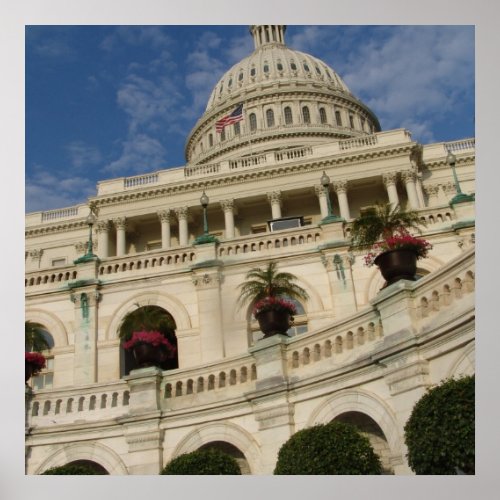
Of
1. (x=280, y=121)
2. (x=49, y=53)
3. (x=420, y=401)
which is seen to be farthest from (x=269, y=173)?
(x=420, y=401)

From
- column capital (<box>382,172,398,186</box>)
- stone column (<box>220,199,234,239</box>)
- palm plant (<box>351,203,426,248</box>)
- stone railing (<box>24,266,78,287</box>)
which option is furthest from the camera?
stone column (<box>220,199,234,239</box>)

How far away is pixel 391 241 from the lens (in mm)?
13094

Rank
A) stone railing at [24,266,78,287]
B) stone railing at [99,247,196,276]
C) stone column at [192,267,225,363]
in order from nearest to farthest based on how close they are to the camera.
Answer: stone column at [192,267,225,363]
stone railing at [99,247,196,276]
stone railing at [24,266,78,287]

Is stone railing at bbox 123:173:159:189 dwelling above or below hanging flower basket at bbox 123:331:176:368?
above

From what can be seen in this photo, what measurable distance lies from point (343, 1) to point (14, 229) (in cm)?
707

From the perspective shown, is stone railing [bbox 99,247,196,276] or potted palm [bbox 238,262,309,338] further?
stone railing [bbox 99,247,196,276]

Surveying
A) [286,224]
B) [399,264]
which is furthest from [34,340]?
[399,264]

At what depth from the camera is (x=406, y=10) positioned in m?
12.7

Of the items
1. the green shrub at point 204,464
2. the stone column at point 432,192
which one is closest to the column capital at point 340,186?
the stone column at point 432,192

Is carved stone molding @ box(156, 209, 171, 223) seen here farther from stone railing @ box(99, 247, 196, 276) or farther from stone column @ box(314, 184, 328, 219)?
stone railing @ box(99, 247, 196, 276)

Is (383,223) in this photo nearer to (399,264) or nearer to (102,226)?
(399,264)

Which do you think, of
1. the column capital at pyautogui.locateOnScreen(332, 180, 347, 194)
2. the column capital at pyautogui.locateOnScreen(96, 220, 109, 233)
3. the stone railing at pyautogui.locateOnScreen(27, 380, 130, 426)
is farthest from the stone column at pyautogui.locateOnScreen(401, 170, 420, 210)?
the stone railing at pyautogui.locateOnScreen(27, 380, 130, 426)

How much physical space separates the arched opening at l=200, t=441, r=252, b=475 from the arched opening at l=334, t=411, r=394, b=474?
A: 1919 mm

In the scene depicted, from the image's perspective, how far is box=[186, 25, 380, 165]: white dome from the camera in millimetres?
68375
